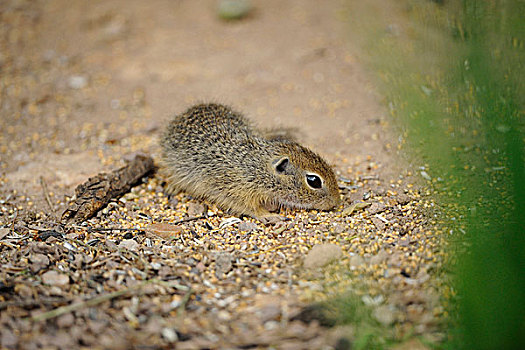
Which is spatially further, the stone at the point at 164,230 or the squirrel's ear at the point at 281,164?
the squirrel's ear at the point at 281,164

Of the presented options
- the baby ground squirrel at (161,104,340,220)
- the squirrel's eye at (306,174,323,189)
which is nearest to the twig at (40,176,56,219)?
the baby ground squirrel at (161,104,340,220)

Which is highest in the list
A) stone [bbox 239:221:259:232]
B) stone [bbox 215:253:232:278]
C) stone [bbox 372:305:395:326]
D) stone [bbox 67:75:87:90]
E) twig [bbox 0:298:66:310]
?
stone [bbox 67:75:87:90]

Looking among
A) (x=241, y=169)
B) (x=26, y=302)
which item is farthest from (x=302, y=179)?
(x=26, y=302)

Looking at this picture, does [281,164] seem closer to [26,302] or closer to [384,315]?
[384,315]

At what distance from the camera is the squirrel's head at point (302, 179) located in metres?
4.46

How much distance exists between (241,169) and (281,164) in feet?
1.36

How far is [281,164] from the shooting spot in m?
4.66

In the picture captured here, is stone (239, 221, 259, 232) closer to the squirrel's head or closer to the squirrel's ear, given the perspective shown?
the squirrel's head

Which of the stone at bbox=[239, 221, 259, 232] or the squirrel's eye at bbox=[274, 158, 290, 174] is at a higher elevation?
the squirrel's eye at bbox=[274, 158, 290, 174]

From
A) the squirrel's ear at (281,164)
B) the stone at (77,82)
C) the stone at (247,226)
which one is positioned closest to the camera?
the stone at (247,226)

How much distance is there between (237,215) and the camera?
4.70m

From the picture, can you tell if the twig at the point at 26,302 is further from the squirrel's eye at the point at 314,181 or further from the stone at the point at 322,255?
the squirrel's eye at the point at 314,181

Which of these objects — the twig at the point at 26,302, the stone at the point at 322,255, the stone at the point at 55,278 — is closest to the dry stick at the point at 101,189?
the stone at the point at 55,278

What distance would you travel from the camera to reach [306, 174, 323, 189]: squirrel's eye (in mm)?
4480
